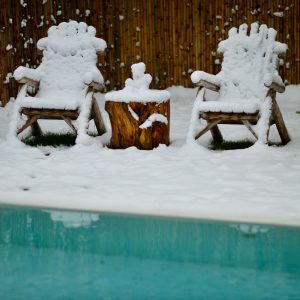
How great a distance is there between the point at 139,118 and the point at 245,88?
1.09m

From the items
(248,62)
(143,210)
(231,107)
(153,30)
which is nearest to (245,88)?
(248,62)

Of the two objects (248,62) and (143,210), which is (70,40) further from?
(143,210)

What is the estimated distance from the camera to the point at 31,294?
2.54 m

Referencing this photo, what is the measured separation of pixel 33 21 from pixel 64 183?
4.83 m

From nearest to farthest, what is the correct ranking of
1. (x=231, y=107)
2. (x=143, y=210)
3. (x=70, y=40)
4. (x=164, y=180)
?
(x=143, y=210) < (x=164, y=180) < (x=231, y=107) < (x=70, y=40)

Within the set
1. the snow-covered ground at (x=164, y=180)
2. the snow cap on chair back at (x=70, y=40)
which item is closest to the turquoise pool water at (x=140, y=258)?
the snow-covered ground at (x=164, y=180)

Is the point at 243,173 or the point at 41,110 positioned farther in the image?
the point at 41,110

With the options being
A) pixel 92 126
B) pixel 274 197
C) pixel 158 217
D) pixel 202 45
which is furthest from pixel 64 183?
pixel 202 45

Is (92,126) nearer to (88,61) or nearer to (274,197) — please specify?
(88,61)

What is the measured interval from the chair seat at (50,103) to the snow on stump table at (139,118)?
299 millimetres

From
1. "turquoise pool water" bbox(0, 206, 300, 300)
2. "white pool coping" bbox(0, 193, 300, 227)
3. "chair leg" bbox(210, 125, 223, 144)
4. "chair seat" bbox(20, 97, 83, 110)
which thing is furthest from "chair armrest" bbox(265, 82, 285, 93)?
"turquoise pool water" bbox(0, 206, 300, 300)

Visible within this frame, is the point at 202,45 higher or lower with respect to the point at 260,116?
higher

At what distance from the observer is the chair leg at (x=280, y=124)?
18.2 ft

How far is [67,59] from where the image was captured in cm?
634
